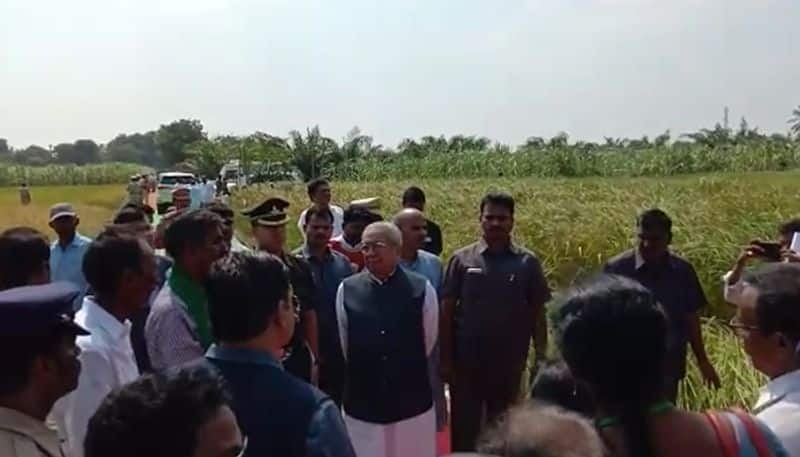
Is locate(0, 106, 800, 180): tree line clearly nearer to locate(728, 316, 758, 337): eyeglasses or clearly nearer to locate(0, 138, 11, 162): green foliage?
locate(728, 316, 758, 337): eyeglasses

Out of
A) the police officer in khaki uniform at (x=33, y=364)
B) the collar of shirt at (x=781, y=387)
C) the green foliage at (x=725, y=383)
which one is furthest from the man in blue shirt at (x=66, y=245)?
the collar of shirt at (x=781, y=387)

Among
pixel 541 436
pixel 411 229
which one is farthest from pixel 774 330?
pixel 411 229

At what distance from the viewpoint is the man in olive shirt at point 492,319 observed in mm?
6004

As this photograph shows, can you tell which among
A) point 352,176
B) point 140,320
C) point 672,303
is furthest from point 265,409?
point 352,176

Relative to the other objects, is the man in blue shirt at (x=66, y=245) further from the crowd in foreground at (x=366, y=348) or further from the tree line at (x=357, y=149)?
the tree line at (x=357, y=149)

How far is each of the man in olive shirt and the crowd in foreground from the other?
0.5 inches

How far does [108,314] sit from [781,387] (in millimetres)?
2337

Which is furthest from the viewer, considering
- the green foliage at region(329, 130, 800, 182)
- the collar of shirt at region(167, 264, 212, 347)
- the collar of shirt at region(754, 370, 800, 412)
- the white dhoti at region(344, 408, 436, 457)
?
the green foliage at region(329, 130, 800, 182)

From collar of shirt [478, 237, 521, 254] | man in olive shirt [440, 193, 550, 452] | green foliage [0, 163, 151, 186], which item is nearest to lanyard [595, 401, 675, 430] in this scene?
man in olive shirt [440, 193, 550, 452]

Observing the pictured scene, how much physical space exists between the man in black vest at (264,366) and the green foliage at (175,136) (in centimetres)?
7908

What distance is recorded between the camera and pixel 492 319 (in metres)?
6.01

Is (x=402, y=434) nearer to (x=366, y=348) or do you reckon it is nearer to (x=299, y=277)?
(x=366, y=348)

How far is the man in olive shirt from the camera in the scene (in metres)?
6.00

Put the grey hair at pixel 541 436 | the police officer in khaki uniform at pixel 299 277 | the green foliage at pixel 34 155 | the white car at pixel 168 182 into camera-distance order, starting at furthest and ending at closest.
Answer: the green foliage at pixel 34 155, the white car at pixel 168 182, the police officer in khaki uniform at pixel 299 277, the grey hair at pixel 541 436
